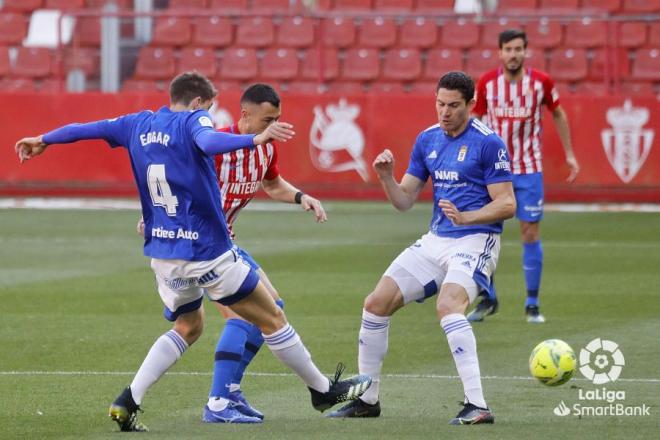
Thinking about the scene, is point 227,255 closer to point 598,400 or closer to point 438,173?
point 438,173

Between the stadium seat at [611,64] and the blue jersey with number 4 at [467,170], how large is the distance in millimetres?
14391

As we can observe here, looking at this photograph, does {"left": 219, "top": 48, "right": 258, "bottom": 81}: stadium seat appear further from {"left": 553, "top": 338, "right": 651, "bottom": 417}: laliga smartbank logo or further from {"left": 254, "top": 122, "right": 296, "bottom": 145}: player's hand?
{"left": 254, "top": 122, "right": 296, "bottom": 145}: player's hand

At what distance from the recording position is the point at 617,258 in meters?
15.5

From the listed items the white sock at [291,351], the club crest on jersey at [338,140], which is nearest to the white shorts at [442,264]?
the white sock at [291,351]

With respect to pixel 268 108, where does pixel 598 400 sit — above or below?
below

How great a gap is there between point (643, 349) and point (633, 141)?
11.3 m

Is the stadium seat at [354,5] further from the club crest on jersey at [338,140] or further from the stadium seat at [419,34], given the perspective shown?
the club crest on jersey at [338,140]

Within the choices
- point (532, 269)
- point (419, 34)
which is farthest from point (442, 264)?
point (419, 34)

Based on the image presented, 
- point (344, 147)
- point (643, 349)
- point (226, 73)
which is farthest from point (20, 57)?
point (643, 349)

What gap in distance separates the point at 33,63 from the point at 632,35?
10.4 m

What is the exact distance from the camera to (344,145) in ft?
72.0

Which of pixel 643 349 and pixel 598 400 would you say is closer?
pixel 598 400

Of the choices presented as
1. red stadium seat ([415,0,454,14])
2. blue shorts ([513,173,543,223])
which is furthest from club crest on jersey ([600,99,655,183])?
blue shorts ([513,173,543,223])

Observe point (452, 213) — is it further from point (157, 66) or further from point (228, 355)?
point (157, 66)
